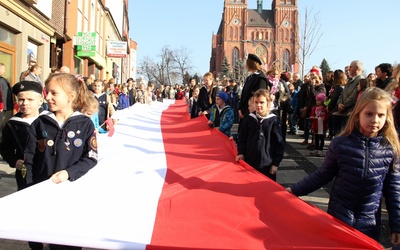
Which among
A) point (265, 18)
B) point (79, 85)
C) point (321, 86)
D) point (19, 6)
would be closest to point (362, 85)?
point (321, 86)

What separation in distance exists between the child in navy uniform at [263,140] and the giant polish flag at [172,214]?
0.37 m

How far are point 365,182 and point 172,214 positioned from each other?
147cm

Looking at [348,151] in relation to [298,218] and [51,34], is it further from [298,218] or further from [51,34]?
[51,34]

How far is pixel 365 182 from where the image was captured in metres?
2.99

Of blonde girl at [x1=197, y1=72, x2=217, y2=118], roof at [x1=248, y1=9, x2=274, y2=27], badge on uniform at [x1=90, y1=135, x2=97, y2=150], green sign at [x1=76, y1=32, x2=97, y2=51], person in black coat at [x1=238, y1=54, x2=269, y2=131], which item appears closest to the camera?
badge on uniform at [x1=90, y1=135, x2=97, y2=150]

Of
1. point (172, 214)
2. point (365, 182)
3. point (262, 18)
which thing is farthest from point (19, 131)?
point (262, 18)

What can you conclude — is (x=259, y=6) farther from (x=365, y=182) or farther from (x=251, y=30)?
(x=365, y=182)

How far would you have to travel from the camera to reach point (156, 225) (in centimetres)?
297

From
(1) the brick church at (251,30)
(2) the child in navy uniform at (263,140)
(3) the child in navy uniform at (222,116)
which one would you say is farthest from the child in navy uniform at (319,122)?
(1) the brick church at (251,30)

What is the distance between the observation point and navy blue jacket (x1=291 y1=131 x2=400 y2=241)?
117 inches

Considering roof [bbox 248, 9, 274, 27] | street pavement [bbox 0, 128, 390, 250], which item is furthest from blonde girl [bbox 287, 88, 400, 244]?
roof [bbox 248, 9, 274, 27]

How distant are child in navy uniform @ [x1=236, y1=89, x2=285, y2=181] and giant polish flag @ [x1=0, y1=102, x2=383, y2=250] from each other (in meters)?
0.37

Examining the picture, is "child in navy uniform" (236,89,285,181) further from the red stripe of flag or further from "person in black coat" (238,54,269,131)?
"person in black coat" (238,54,269,131)

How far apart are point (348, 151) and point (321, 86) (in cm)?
800
